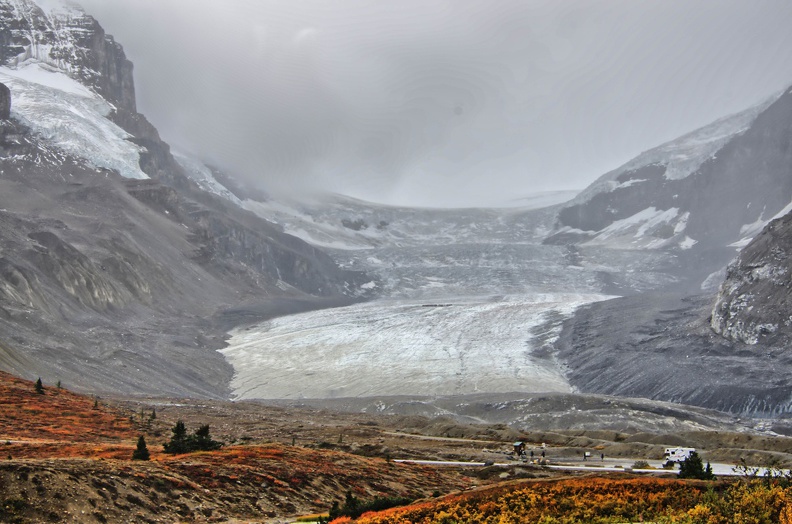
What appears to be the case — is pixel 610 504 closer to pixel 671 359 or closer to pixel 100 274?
pixel 671 359

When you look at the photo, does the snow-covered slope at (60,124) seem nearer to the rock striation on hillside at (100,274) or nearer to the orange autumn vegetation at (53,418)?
the rock striation on hillside at (100,274)

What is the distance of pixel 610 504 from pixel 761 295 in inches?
3492

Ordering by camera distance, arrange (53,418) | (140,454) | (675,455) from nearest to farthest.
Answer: (140,454) < (675,455) < (53,418)

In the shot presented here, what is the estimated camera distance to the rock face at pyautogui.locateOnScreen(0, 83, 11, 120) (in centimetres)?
17088

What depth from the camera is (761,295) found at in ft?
321

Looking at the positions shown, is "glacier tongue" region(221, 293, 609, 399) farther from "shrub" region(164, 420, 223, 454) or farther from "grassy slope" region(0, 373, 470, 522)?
"shrub" region(164, 420, 223, 454)

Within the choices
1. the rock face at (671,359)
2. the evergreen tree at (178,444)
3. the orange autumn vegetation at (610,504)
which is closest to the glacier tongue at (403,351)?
the rock face at (671,359)

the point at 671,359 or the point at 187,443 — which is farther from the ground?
the point at 671,359

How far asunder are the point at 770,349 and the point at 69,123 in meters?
170

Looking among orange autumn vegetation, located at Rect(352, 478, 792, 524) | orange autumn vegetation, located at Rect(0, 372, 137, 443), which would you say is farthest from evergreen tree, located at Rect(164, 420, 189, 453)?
orange autumn vegetation, located at Rect(352, 478, 792, 524)

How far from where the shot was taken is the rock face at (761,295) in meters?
92.4

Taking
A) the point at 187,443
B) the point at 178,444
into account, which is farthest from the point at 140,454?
the point at 187,443

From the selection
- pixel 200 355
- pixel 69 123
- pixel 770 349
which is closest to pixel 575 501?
pixel 770 349

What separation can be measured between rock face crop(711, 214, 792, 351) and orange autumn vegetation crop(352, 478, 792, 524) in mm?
77259
